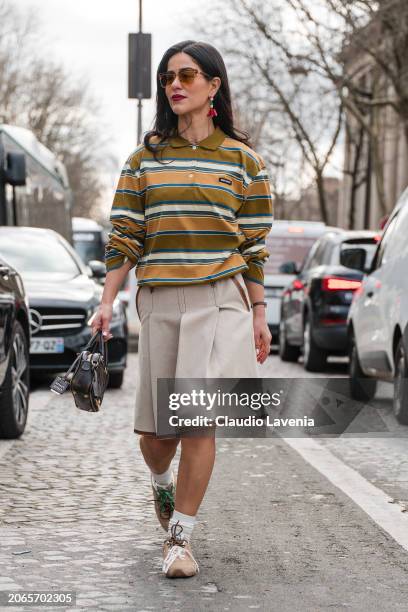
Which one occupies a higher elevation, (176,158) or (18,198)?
(176,158)

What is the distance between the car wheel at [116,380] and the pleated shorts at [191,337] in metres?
8.30

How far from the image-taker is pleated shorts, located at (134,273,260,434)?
4.98 metres

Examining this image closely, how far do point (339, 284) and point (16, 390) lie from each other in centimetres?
673

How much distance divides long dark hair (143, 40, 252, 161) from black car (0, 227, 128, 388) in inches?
288

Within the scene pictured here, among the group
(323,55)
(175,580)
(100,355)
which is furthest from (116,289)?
(323,55)

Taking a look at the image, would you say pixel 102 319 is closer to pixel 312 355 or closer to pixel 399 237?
pixel 399 237

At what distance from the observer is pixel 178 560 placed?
16.2ft

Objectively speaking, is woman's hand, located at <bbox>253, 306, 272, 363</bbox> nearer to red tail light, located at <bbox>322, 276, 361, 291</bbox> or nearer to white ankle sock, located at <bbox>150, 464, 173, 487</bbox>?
white ankle sock, located at <bbox>150, 464, 173, 487</bbox>

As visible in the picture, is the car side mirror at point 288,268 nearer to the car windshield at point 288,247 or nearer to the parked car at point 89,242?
the car windshield at point 288,247

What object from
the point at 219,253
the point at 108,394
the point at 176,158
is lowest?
the point at 108,394

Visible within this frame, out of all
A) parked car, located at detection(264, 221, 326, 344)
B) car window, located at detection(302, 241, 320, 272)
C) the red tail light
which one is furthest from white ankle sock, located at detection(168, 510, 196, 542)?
parked car, located at detection(264, 221, 326, 344)

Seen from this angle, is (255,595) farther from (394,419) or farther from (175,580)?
(394,419)

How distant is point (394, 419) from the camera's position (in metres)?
10.6

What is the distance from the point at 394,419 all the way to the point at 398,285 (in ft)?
3.44
